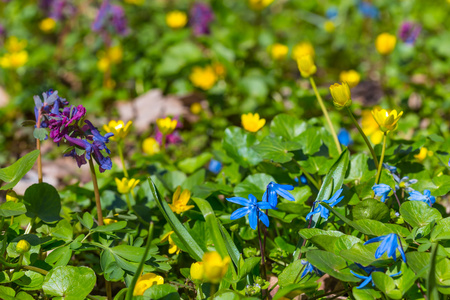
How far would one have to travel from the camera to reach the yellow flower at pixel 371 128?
214 cm

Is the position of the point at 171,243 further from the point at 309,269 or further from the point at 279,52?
the point at 279,52

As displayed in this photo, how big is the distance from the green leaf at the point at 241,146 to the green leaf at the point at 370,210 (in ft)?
1.73

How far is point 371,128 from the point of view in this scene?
2.41 metres

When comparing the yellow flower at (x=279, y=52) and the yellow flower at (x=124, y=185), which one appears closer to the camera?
the yellow flower at (x=124, y=185)

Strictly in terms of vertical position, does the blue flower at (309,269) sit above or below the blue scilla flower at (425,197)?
below

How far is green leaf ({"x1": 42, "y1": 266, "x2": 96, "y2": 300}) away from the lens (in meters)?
1.23

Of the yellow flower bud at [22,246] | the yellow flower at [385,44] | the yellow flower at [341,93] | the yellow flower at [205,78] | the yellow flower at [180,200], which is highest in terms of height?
the yellow flower at [341,93]

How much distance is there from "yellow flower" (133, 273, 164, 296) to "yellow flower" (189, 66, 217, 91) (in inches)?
85.5

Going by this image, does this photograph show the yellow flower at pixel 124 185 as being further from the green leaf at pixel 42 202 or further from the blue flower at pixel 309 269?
the blue flower at pixel 309 269

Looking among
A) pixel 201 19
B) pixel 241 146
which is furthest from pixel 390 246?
pixel 201 19

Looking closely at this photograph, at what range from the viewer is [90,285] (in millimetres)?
1247

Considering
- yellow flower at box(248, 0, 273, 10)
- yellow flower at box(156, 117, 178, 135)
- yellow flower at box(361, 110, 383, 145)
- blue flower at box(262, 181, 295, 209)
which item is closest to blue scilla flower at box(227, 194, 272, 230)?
blue flower at box(262, 181, 295, 209)

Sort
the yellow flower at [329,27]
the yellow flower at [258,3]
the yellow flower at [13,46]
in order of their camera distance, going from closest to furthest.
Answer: the yellow flower at [13,46] → the yellow flower at [258,3] → the yellow flower at [329,27]

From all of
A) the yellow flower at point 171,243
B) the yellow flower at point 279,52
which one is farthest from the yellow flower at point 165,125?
the yellow flower at point 279,52
